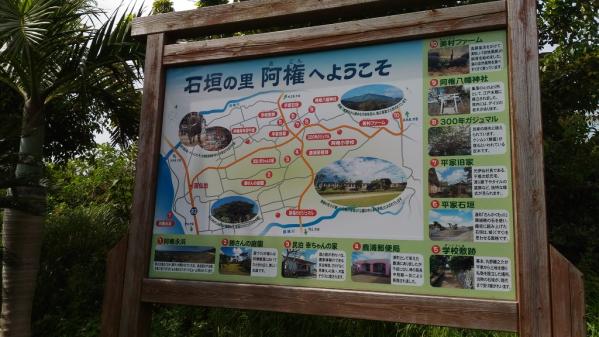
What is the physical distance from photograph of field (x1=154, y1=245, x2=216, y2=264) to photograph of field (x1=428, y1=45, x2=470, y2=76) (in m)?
1.47

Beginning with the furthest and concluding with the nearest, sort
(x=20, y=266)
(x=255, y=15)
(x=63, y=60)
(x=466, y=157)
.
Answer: (x=63, y=60), (x=20, y=266), (x=255, y=15), (x=466, y=157)

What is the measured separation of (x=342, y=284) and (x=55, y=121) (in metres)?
4.88

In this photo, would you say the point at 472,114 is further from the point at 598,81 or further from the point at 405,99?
the point at 598,81

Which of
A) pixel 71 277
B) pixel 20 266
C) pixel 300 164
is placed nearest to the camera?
pixel 300 164

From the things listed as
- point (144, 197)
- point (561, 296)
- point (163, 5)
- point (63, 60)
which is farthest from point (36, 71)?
point (163, 5)

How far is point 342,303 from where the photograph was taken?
6.89ft

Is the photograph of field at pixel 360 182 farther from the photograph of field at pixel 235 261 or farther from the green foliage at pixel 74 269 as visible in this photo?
the green foliage at pixel 74 269

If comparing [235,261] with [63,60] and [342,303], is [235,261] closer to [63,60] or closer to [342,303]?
[342,303]

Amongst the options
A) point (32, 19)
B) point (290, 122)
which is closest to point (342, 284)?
point (290, 122)

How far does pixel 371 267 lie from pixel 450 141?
0.69m

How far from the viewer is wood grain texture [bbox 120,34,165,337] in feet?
8.09

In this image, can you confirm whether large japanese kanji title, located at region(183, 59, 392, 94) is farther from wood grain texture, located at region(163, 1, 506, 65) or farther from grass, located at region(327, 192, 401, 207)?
grass, located at region(327, 192, 401, 207)

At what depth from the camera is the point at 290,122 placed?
7.96 ft

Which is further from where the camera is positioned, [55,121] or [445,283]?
[55,121]
